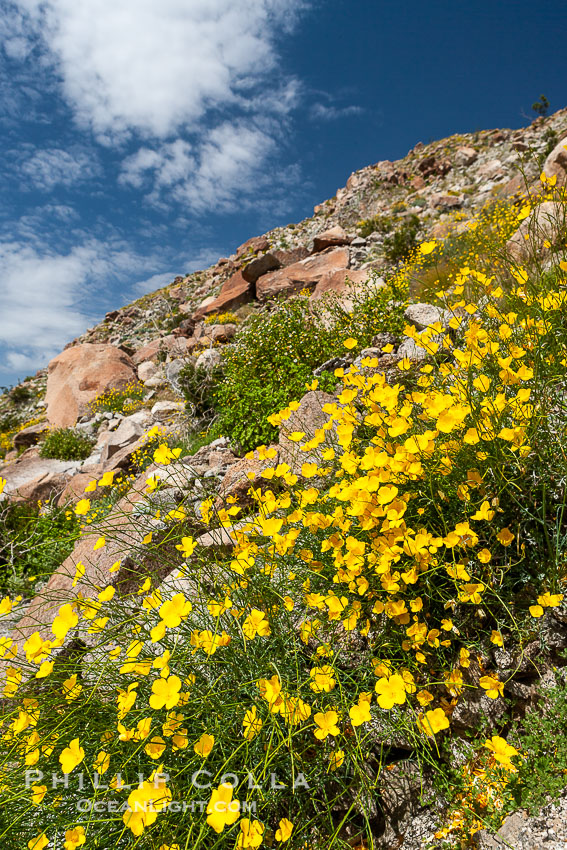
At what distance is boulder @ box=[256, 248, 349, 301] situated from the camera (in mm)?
11398

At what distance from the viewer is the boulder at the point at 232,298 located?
14109 mm

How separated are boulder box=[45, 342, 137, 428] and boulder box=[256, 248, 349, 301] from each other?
4.79m

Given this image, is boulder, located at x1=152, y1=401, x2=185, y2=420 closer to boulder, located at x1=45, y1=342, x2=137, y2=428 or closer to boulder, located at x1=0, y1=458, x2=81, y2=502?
boulder, located at x1=0, y1=458, x2=81, y2=502

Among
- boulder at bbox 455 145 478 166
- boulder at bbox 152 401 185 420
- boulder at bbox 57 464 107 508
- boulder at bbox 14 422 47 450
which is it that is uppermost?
boulder at bbox 455 145 478 166

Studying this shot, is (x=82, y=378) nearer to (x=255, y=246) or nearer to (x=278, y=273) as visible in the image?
(x=278, y=273)

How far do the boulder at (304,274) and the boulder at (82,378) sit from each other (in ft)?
15.7

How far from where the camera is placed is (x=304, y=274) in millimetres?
11852

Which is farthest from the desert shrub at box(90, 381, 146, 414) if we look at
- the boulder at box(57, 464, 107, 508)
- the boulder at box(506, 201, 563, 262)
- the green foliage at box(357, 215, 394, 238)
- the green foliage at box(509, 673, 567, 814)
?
the green foliage at box(509, 673, 567, 814)

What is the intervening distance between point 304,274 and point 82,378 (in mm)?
6946

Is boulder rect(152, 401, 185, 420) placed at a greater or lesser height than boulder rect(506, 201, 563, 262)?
greater

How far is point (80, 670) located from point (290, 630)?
894 mm

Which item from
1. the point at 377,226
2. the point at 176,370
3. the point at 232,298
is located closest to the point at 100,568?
the point at 176,370

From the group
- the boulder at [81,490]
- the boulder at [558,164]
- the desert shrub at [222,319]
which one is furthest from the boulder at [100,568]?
the boulder at [558,164]

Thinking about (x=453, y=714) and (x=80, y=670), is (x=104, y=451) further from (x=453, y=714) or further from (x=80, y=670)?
(x=453, y=714)
